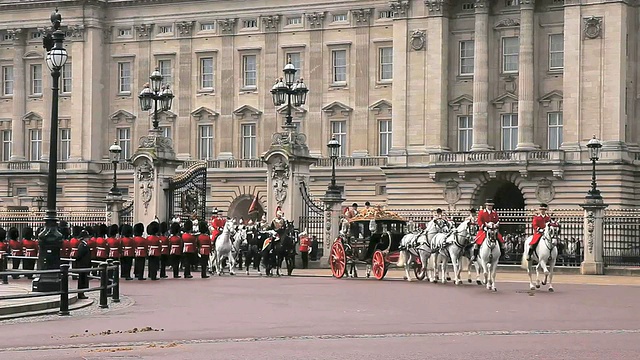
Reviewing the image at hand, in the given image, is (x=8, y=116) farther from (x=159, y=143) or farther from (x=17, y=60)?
(x=159, y=143)

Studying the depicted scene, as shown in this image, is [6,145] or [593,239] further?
[6,145]

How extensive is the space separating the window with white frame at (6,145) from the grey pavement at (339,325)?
170ft

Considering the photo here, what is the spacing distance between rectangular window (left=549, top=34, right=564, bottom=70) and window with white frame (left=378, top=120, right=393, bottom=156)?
9.94 metres

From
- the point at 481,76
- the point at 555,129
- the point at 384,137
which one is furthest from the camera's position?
the point at 384,137

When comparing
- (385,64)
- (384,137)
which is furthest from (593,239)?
(385,64)

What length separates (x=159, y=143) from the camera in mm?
47844

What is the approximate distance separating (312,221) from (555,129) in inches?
932

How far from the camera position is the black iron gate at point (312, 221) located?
46125 millimetres

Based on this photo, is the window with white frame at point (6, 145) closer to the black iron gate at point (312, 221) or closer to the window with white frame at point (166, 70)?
the window with white frame at point (166, 70)

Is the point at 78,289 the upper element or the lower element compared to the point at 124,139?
lower

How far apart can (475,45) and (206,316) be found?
148ft

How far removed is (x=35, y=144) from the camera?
82.8 metres

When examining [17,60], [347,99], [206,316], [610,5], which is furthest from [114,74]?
[206,316]

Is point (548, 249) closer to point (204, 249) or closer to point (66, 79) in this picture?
point (204, 249)
